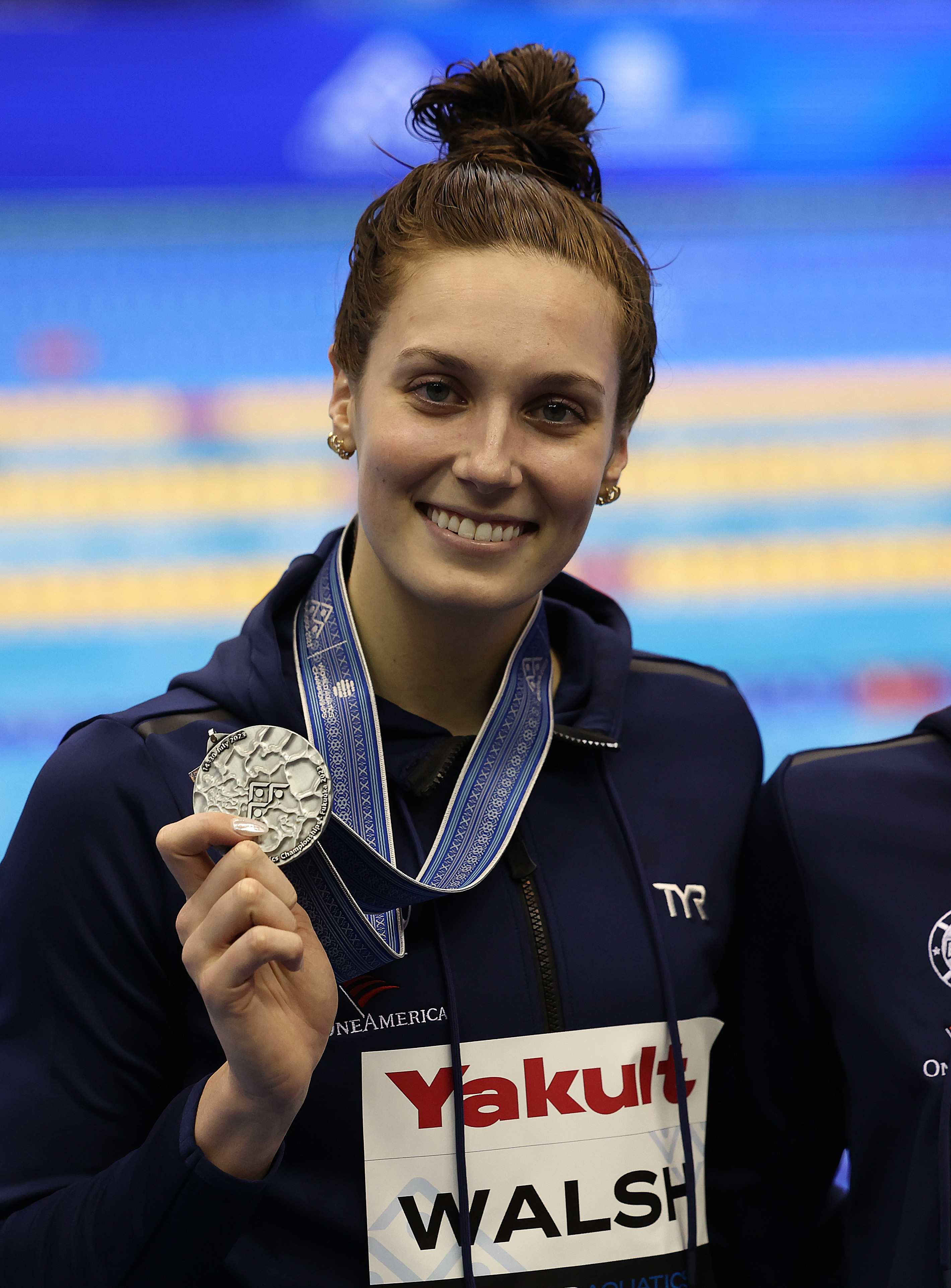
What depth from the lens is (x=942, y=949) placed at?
48.0 inches

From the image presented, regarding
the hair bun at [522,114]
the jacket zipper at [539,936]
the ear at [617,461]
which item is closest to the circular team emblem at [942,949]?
the jacket zipper at [539,936]

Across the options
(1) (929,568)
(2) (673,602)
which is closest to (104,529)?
(2) (673,602)

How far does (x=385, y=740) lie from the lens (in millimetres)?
1279

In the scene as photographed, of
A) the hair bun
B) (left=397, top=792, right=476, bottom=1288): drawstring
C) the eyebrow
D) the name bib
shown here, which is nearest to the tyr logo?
the name bib

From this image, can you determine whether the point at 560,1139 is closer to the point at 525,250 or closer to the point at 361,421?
the point at 361,421

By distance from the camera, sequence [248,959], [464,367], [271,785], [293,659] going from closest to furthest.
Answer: [248,959], [271,785], [464,367], [293,659]

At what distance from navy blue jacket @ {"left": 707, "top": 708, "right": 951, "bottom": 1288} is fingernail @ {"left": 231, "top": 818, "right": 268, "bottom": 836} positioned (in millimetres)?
565

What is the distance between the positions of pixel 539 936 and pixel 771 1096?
36 centimetres

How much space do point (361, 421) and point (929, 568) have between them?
219cm

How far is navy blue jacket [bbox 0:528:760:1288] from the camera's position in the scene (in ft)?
3.43

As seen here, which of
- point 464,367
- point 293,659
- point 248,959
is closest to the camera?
point 248,959

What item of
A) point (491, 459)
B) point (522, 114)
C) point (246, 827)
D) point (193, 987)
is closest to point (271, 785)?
point (246, 827)

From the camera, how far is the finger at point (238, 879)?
92cm

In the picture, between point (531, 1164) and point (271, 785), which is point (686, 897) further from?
point (271, 785)
